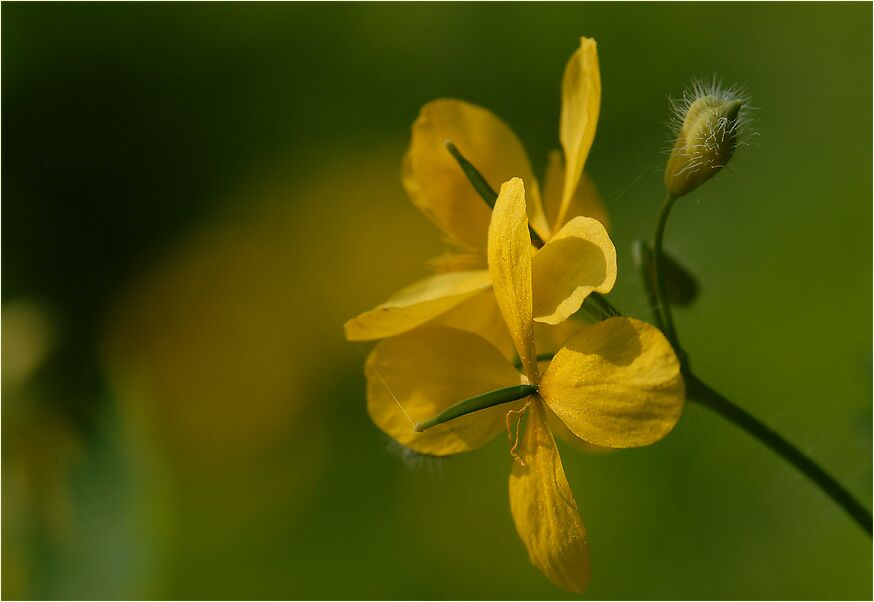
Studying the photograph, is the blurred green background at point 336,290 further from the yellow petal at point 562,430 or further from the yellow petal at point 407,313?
the yellow petal at point 407,313

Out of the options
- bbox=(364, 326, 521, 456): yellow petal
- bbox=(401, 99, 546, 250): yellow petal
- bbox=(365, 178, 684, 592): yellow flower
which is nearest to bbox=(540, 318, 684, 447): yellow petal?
bbox=(365, 178, 684, 592): yellow flower

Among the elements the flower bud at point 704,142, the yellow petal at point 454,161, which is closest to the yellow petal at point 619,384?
the flower bud at point 704,142

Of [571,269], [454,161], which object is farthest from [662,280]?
[454,161]

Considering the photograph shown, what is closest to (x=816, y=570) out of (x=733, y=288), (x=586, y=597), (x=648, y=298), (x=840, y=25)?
(x=586, y=597)

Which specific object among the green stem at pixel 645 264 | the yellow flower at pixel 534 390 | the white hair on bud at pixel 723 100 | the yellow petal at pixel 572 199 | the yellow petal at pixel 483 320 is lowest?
the yellow flower at pixel 534 390

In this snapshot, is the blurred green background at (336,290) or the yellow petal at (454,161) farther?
the blurred green background at (336,290)

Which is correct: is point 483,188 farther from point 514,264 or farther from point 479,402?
point 479,402

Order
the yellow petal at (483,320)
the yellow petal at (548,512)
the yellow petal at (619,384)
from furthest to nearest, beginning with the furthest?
1. the yellow petal at (483,320)
2. the yellow petal at (548,512)
3. the yellow petal at (619,384)

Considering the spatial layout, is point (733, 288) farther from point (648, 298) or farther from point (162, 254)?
point (162, 254)
